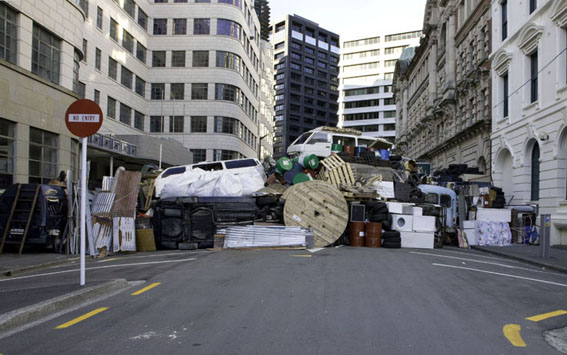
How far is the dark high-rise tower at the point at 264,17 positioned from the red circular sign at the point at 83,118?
6800 cm

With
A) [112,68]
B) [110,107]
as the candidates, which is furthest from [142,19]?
[110,107]

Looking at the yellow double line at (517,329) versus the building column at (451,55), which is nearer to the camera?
the yellow double line at (517,329)

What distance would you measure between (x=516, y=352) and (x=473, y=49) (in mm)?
33549

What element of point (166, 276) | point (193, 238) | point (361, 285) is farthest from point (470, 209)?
point (166, 276)

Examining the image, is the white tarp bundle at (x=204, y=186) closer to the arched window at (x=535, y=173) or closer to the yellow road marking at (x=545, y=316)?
the yellow road marking at (x=545, y=316)

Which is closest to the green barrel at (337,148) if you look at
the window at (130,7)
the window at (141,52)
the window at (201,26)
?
the window at (130,7)

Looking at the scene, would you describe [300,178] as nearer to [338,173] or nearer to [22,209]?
[338,173]

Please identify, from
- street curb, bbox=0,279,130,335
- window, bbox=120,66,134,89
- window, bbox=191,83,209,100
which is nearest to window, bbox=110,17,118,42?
window, bbox=120,66,134,89

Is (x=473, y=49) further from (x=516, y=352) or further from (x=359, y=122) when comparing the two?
(x=359, y=122)

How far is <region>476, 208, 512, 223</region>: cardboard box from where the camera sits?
18.8 m

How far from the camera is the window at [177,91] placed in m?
46.7

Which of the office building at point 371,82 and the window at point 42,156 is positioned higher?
the office building at point 371,82

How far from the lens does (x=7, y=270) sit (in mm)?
9594

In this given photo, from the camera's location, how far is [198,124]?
4684 cm
